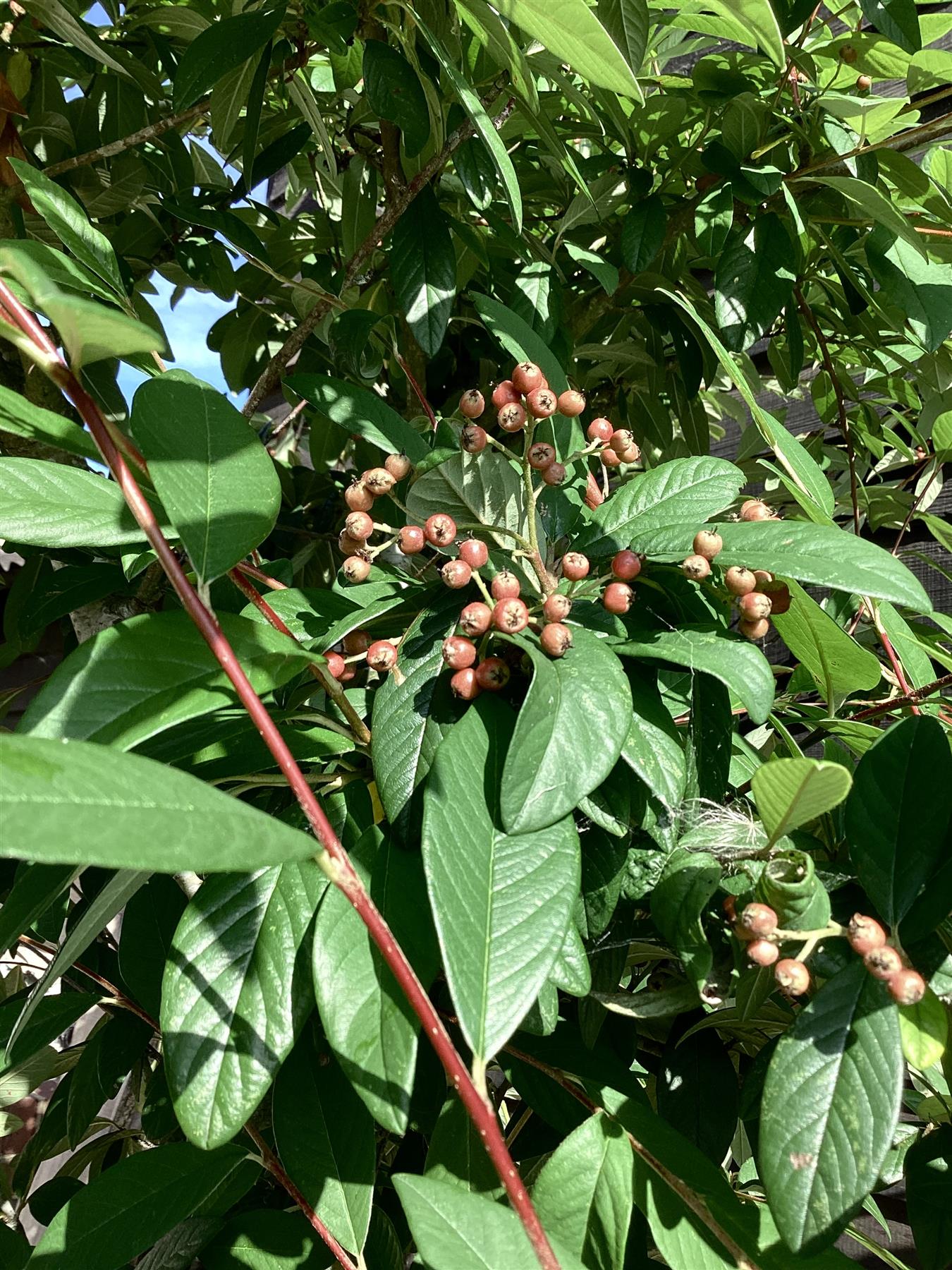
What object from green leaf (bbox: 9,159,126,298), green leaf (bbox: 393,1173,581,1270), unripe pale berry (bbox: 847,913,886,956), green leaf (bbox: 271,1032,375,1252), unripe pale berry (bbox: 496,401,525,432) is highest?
green leaf (bbox: 9,159,126,298)

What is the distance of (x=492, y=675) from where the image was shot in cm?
54

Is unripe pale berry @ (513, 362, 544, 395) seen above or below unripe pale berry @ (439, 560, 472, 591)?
above

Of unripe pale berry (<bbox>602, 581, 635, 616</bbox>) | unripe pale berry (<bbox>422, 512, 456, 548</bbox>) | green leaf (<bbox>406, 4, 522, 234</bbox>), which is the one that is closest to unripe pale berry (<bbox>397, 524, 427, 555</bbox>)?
unripe pale berry (<bbox>422, 512, 456, 548</bbox>)

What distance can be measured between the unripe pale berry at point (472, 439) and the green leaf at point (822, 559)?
0.50 ft

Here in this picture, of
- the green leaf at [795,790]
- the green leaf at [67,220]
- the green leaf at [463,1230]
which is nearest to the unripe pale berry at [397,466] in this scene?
the green leaf at [67,220]

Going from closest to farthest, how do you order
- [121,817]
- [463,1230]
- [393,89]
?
[121,817] < [463,1230] < [393,89]

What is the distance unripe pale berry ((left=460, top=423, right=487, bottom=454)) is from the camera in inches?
22.1

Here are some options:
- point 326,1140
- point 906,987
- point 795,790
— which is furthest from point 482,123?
point 326,1140

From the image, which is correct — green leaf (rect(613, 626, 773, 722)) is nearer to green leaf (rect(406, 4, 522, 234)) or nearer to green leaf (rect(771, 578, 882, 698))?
green leaf (rect(771, 578, 882, 698))

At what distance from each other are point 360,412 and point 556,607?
253mm

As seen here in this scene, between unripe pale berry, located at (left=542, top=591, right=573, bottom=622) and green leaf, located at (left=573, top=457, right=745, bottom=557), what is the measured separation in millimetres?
74

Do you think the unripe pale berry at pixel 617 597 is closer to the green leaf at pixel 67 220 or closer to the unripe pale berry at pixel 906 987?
the unripe pale berry at pixel 906 987

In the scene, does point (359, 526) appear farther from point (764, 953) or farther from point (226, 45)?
point (226, 45)

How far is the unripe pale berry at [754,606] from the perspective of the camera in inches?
22.7
